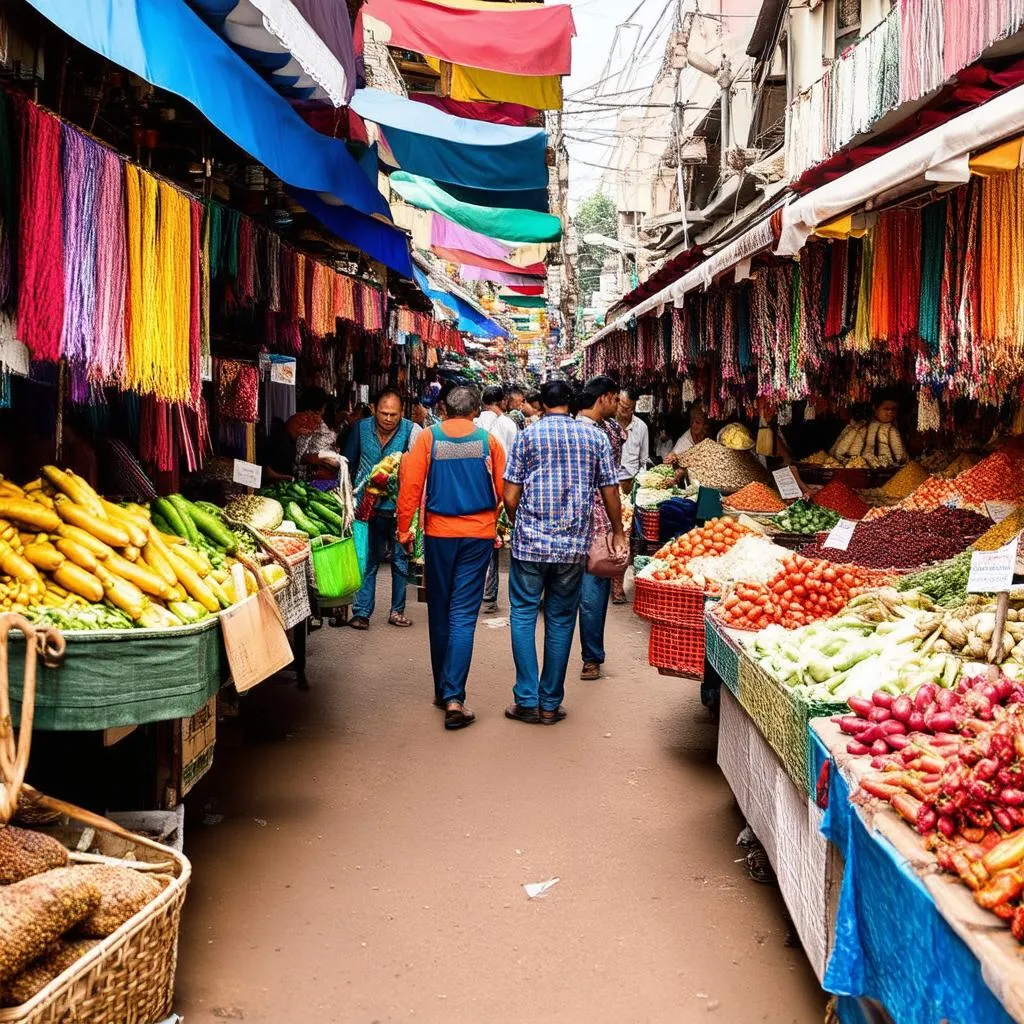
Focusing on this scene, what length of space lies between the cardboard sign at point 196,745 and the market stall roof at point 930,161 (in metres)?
3.29

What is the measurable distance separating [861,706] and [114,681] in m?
2.30

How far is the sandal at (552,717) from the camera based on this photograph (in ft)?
19.8

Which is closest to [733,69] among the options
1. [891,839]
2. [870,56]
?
[870,56]

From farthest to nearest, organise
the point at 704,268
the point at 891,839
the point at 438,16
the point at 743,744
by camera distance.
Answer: the point at 438,16 < the point at 704,268 < the point at 743,744 < the point at 891,839

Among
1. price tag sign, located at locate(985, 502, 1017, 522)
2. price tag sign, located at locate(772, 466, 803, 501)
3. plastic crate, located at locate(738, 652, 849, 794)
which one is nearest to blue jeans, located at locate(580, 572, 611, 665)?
price tag sign, located at locate(772, 466, 803, 501)

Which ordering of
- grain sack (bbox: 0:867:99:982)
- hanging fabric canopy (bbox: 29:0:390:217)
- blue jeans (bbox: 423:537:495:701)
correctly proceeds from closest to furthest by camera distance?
grain sack (bbox: 0:867:99:982), hanging fabric canopy (bbox: 29:0:390:217), blue jeans (bbox: 423:537:495:701)

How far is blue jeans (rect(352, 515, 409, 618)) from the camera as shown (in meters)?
8.34

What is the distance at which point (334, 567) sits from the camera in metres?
5.59

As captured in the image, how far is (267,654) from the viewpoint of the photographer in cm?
389

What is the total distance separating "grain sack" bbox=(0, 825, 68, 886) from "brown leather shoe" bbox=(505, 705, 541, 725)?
3.49 m

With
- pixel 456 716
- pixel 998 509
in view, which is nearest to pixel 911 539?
pixel 998 509

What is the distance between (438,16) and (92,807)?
7675 millimetres

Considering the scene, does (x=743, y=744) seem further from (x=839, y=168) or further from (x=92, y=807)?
(x=839, y=168)

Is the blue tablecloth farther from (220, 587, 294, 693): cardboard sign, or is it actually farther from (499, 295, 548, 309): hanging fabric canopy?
(499, 295, 548, 309): hanging fabric canopy
